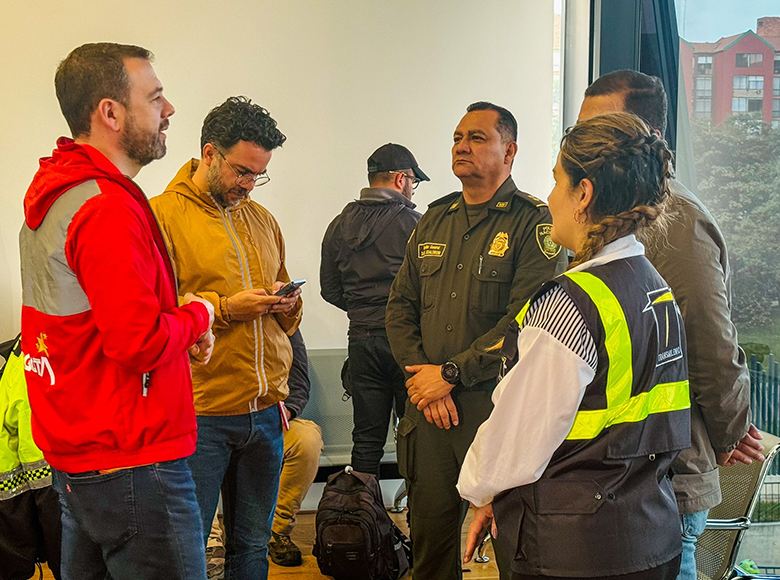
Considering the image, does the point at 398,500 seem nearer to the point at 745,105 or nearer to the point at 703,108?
the point at 703,108

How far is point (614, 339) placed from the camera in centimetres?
129

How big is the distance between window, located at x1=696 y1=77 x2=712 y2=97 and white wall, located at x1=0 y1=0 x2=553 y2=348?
5.02 ft

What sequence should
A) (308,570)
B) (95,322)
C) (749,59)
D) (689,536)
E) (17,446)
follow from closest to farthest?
1. (95,322)
2. (689,536)
3. (749,59)
4. (17,446)
5. (308,570)

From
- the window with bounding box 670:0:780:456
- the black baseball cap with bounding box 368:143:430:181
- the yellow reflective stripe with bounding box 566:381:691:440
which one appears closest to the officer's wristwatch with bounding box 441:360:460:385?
the yellow reflective stripe with bounding box 566:381:691:440

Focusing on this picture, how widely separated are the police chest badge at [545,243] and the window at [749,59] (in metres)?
0.84

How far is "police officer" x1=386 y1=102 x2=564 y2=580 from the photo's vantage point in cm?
218

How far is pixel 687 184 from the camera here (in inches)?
107

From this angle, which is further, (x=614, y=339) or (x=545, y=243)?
(x=545, y=243)

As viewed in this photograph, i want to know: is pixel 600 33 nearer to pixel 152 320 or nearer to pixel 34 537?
pixel 152 320

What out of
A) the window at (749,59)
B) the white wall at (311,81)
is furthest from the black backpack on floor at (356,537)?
the window at (749,59)

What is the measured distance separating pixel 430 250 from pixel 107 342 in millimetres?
1210

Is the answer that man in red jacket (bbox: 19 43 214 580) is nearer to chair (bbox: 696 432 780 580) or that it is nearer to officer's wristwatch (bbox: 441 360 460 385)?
officer's wristwatch (bbox: 441 360 460 385)

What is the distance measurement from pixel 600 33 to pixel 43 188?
2741 millimetres

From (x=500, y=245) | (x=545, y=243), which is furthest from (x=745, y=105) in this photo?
(x=500, y=245)
